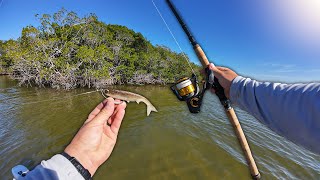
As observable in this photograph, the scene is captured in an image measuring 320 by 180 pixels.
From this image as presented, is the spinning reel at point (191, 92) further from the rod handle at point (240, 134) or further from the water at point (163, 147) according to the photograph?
the water at point (163, 147)

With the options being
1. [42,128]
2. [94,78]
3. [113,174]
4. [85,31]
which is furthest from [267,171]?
[85,31]

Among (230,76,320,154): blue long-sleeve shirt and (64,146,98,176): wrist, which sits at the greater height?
(230,76,320,154): blue long-sleeve shirt

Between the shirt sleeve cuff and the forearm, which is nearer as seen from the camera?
the forearm

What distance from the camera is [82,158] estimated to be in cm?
173

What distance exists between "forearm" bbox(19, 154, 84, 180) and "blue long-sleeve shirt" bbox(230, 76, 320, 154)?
1436 mm

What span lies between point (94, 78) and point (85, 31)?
622cm

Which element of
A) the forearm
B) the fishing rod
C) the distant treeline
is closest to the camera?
the forearm

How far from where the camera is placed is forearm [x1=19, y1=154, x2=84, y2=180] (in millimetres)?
1267

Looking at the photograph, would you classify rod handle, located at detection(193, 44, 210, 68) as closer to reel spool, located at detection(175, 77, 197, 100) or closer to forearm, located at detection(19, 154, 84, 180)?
reel spool, located at detection(175, 77, 197, 100)

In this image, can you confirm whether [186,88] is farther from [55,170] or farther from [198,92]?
[55,170]

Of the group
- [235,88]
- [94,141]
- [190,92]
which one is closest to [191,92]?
[190,92]

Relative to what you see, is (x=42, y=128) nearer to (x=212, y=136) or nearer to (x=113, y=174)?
(x=113, y=174)

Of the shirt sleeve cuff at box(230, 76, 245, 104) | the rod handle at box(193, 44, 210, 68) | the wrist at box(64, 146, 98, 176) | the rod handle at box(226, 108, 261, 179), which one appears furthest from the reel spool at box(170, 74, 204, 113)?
the wrist at box(64, 146, 98, 176)

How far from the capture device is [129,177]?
628 cm
